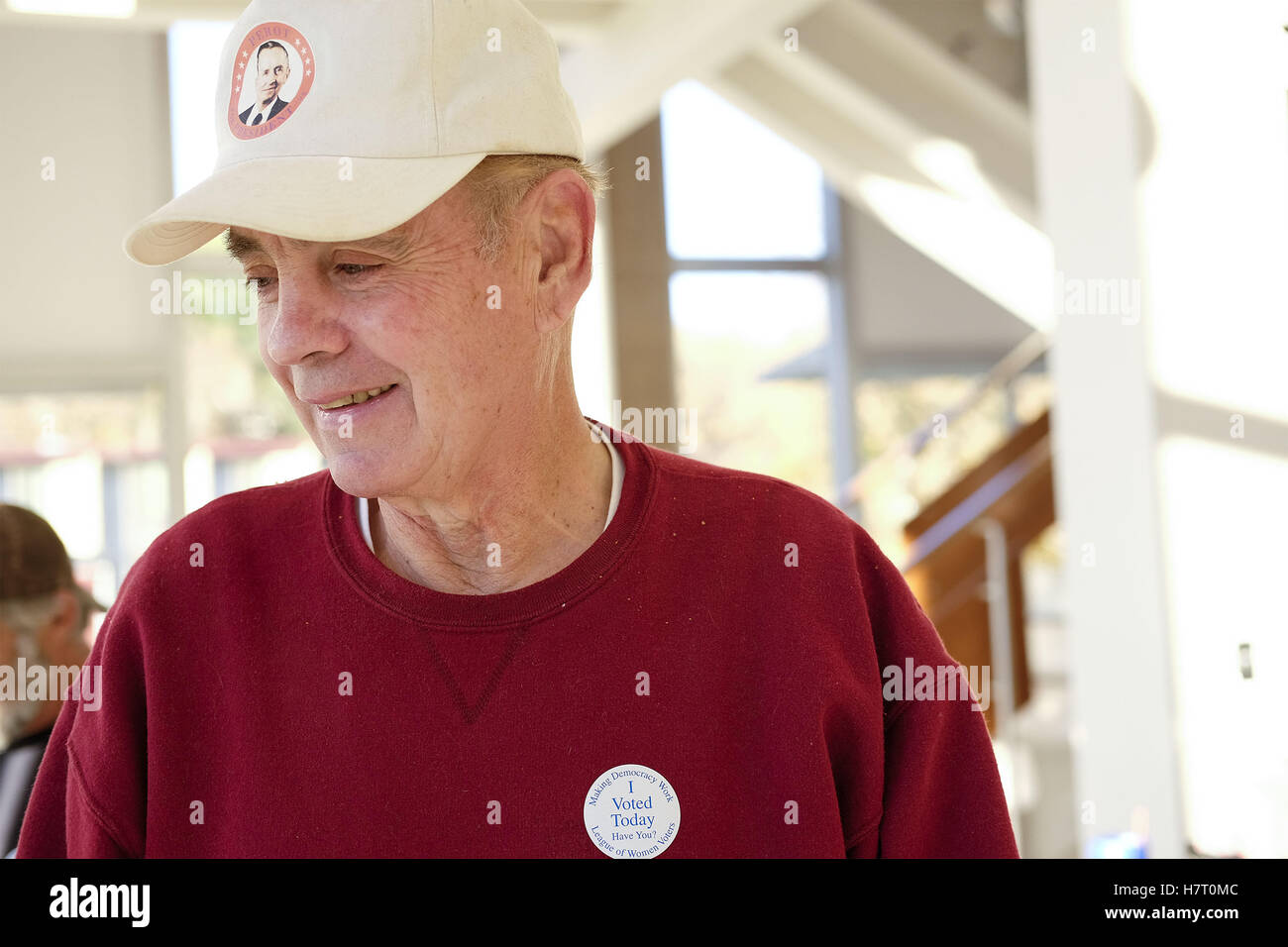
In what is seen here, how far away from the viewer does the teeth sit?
830mm

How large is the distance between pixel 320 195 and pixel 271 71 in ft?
0.30

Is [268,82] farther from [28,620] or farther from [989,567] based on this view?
[989,567]

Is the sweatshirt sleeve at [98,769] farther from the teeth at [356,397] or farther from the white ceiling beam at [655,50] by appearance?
the white ceiling beam at [655,50]

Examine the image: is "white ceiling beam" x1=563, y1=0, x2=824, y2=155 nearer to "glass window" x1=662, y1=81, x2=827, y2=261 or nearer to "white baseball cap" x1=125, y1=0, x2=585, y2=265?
"glass window" x1=662, y1=81, x2=827, y2=261

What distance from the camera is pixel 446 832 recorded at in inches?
32.4

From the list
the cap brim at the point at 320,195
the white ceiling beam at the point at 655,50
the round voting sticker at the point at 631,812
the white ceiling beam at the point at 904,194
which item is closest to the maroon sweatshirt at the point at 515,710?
the round voting sticker at the point at 631,812

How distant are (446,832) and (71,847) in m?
0.25

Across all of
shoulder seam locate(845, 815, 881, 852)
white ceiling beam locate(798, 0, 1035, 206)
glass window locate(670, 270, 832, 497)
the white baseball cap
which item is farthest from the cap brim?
glass window locate(670, 270, 832, 497)

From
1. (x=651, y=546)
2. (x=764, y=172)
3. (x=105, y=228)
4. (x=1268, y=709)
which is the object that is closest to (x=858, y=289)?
(x=764, y=172)

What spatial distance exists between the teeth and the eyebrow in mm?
89

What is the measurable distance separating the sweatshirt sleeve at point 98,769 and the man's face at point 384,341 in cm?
22

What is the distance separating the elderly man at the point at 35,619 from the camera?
1.60 metres

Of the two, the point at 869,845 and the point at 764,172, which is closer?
the point at 869,845
